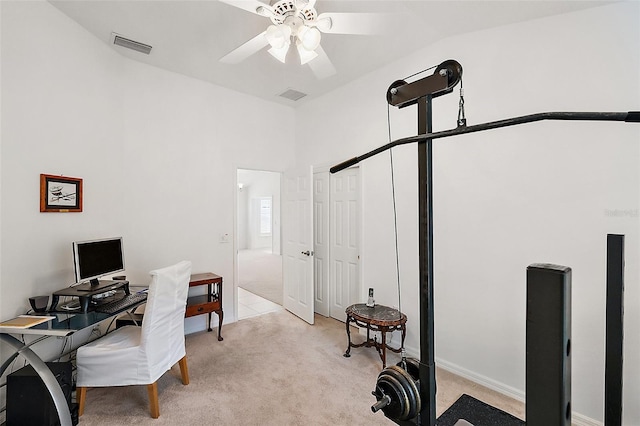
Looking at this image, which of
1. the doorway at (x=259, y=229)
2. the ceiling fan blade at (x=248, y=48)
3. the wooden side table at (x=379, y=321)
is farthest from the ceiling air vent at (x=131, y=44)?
the doorway at (x=259, y=229)

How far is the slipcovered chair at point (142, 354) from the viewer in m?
1.99

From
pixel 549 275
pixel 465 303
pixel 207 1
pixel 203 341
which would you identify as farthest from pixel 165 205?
pixel 549 275

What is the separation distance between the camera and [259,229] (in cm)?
1088

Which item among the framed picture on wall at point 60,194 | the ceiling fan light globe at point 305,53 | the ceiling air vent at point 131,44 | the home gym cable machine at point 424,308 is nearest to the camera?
the home gym cable machine at point 424,308

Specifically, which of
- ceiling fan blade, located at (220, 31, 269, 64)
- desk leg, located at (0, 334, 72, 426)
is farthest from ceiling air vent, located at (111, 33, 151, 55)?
desk leg, located at (0, 334, 72, 426)

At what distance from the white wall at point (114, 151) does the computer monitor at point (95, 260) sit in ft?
0.81

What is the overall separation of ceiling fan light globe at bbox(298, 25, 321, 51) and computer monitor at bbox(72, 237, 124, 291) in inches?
88.5

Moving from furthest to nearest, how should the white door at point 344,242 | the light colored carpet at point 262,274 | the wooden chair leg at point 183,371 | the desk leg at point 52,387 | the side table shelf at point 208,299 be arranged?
the light colored carpet at point 262,274 < the white door at point 344,242 < the side table shelf at point 208,299 < the wooden chair leg at point 183,371 < the desk leg at point 52,387

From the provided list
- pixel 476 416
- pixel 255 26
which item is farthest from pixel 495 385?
pixel 255 26

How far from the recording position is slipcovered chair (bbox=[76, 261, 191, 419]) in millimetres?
1993

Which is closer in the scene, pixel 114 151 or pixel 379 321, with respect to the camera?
pixel 379 321

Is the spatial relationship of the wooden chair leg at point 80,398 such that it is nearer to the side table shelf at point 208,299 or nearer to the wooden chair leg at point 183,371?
the wooden chair leg at point 183,371

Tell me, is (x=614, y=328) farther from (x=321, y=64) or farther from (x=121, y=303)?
(x=121, y=303)

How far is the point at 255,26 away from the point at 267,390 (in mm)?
3017
